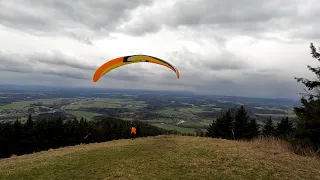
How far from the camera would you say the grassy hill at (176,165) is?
42.1ft

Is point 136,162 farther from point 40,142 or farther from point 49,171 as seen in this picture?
point 40,142

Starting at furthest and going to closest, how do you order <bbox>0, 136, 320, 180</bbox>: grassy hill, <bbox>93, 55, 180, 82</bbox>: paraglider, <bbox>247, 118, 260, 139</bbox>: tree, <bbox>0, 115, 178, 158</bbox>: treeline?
<bbox>247, 118, 260, 139</bbox>: tree → <bbox>0, 115, 178, 158</bbox>: treeline → <bbox>93, 55, 180, 82</bbox>: paraglider → <bbox>0, 136, 320, 180</bbox>: grassy hill

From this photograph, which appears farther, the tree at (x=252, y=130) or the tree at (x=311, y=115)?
the tree at (x=252, y=130)

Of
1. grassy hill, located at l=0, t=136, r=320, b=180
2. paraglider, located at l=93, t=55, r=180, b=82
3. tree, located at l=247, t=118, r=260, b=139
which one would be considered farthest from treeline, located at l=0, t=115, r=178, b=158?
grassy hill, located at l=0, t=136, r=320, b=180

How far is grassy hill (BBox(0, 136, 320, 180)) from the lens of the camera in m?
12.8

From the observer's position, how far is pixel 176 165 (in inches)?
568

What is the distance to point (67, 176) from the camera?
1284cm

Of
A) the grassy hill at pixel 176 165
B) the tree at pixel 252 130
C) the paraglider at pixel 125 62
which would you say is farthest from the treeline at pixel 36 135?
the grassy hill at pixel 176 165

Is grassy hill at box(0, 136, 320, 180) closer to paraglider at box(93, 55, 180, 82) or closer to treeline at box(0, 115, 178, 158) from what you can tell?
paraglider at box(93, 55, 180, 82)

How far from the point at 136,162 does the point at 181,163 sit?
2.63 m

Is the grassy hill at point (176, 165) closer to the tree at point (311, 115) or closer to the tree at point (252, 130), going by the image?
the tree at point (311, 115)

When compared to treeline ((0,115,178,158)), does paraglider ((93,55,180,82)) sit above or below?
above

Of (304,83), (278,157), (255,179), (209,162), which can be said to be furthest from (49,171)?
(304,83)

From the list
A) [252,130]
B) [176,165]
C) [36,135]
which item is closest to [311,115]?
[176,165]
